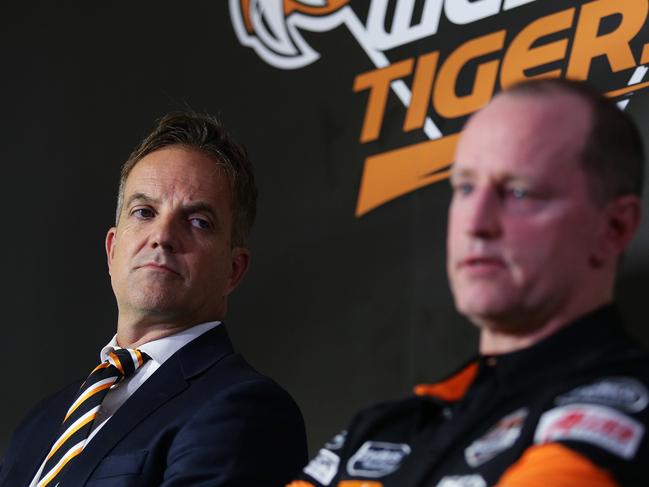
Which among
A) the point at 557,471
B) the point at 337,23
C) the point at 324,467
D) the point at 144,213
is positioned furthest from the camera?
the point at 337,23

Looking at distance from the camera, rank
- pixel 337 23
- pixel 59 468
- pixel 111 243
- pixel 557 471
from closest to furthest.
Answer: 1. pixel 557 471
2. pixel 59 468
3. pixel 111 243
4. pixel 337 23

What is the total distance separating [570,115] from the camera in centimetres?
110

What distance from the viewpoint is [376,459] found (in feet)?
3.88

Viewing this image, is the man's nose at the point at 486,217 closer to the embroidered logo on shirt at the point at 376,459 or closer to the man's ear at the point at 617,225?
the man's ear at the point at 617,225

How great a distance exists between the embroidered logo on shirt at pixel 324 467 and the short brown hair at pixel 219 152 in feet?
2.98

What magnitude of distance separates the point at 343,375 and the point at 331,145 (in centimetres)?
55

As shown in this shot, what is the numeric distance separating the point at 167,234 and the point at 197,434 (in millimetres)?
437

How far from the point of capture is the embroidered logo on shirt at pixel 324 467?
4.06ft

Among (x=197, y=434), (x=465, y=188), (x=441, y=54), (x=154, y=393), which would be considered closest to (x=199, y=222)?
(x=154, y=393)

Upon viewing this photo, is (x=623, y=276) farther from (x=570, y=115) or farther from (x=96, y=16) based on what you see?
(x=96, y=16)

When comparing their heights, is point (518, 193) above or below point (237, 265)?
above

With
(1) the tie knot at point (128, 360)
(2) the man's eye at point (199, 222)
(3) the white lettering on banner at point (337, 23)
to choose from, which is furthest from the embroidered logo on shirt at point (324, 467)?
(3) the white lettering on banner at point (337, 23)

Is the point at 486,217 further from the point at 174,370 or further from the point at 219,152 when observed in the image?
the point at 219,152

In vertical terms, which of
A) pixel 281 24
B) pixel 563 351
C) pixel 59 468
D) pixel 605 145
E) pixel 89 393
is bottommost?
pixel 59 468
